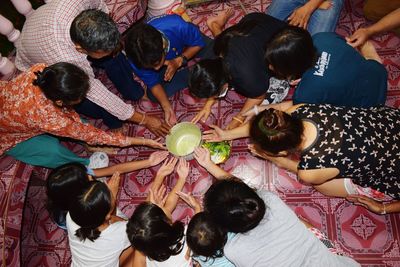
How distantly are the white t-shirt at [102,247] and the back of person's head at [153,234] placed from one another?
0.21 metres

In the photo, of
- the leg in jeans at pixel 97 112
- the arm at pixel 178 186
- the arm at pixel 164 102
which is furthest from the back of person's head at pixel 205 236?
the leg in jeans at pixel 97 112

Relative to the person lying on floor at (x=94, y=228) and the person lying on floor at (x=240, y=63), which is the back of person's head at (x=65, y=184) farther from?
the person lying on floor at (x=240, y=63)

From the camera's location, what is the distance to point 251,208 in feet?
4.86

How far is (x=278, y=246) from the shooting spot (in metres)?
1.47

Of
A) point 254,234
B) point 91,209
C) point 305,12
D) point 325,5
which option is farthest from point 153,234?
point 325,5

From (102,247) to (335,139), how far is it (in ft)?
4.20

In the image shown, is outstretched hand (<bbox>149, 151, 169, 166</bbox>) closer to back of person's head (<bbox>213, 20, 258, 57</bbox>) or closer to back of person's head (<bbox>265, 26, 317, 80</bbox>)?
back of person's head (<bbox>213, 20, 258, 57</bbox>)

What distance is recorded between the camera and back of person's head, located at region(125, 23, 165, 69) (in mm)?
1891

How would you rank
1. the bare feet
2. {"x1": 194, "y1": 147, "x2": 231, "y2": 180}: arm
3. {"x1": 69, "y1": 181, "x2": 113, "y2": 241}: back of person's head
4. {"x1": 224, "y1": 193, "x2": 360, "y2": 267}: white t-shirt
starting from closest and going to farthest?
{"x1": 224, "y1": 193, "x2": 360, "y2": 267}: white t-shirt < {"x1": 69, "y1": 181, "x2": 113, "y2": 241}: back of person's head < {"x1": 194, "y1": 147, "x2": 231, "y2": 180}: arm < the bare feet

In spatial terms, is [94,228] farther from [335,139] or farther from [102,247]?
[335,139]

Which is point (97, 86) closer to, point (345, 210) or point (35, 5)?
point (345, 210)

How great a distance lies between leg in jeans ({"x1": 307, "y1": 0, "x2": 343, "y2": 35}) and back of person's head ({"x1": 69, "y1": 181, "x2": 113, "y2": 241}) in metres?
1.75

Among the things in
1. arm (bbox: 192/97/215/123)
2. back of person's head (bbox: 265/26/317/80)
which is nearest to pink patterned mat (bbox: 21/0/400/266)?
arm (bbox: 192/97/215/123)

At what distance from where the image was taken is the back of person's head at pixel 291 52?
167 cm
